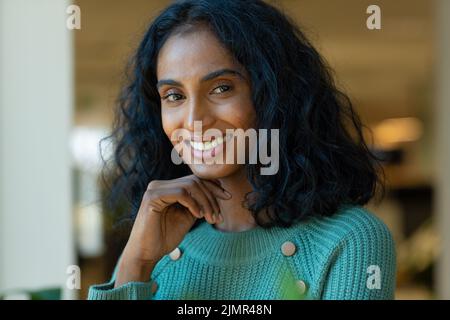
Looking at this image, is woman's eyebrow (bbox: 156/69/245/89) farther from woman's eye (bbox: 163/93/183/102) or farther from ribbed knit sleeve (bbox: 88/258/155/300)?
ribbed knit sleeve (bbox: 88/258/155/300)

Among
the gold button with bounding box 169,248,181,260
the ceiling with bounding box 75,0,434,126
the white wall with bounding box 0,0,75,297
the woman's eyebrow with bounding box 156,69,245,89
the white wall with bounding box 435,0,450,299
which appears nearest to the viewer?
the woman's eyebrow with bounding box 156,69,245,89

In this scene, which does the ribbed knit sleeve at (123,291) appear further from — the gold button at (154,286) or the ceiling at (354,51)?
the ceiling at (354,51)

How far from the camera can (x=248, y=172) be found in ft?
2.18

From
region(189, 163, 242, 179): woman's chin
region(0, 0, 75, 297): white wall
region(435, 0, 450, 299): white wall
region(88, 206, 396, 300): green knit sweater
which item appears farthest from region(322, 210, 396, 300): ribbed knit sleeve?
region(435, 0, 450, 299): white wall

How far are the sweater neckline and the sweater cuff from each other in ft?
0.20

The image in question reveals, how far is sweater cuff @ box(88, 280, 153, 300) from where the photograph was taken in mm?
644

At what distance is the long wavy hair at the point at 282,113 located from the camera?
65cm

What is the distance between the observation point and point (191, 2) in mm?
662

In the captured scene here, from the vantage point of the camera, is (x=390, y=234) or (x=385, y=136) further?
(x=385, y=136)

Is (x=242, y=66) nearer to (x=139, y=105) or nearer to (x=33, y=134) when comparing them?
(x=139, y=105)

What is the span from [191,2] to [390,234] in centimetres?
26

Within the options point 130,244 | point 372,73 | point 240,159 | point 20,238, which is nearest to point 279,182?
point 240,159

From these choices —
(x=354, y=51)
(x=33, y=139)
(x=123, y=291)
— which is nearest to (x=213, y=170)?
(x=123, y=291)
